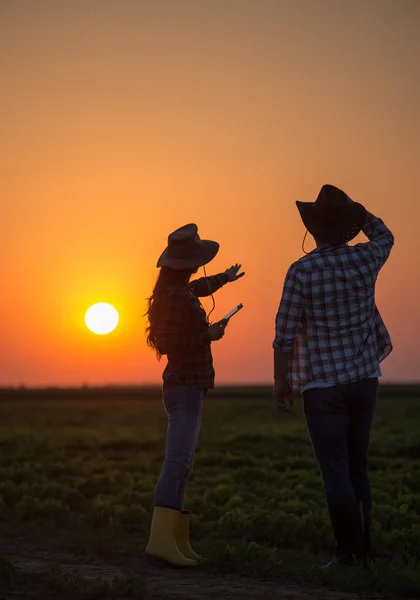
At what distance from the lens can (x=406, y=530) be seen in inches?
377

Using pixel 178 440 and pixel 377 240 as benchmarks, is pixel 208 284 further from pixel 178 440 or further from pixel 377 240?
pixel 377 240

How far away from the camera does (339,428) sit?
260 inches

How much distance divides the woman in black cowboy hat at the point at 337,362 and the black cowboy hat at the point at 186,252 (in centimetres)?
106

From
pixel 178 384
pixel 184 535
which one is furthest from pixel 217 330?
pixel 184 535

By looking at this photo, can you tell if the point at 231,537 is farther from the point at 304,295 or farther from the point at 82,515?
the point at 304,295

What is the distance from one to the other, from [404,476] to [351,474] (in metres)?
8.14

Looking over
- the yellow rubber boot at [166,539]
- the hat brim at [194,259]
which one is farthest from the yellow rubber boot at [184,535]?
the hat brim at [194,259]

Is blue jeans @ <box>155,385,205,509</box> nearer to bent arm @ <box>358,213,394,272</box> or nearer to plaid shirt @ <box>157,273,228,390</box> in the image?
plaid shirt @ <box>157,273,228,390</box>

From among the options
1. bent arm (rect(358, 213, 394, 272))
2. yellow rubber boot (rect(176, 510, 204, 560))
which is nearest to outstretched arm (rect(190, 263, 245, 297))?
bent arm (rect(358, 213, 394, 272))

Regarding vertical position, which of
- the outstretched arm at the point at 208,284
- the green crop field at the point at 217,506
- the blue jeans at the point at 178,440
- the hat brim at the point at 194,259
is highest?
the hat brim at the point at 194,259

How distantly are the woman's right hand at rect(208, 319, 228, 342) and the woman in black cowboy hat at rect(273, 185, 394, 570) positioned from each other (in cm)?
73

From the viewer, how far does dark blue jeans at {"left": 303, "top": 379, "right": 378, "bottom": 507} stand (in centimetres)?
655

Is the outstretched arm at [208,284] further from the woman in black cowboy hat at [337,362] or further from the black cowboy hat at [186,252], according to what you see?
the woman in black cowboy hat at [337,362]

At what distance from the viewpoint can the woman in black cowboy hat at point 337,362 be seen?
6.56m
